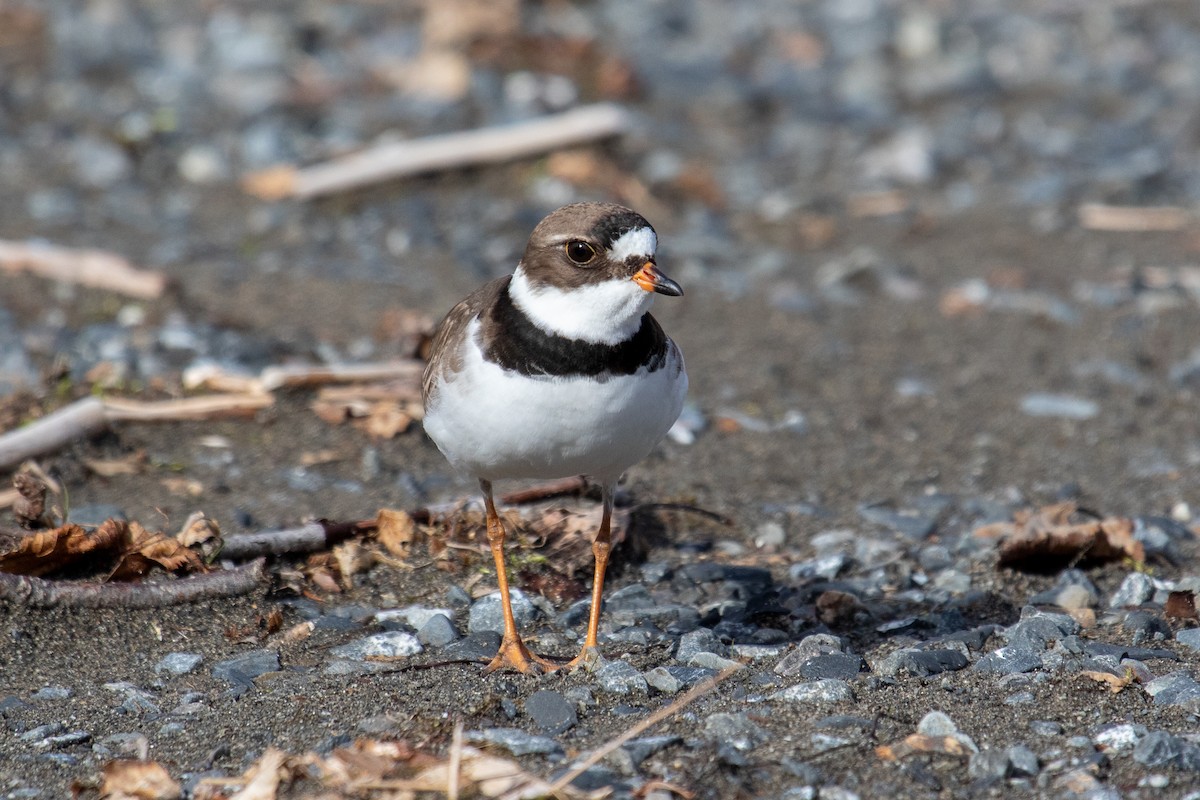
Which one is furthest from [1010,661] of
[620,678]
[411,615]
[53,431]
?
[53,431]

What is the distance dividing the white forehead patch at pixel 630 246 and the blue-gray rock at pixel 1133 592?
2.23 meters

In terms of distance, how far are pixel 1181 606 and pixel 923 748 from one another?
1.61m

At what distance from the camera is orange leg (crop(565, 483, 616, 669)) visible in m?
4.57

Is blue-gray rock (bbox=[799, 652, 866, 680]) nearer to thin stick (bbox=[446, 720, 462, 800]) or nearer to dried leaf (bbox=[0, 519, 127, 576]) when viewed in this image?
thin stick (bbox=[446, 720, 462, 800])

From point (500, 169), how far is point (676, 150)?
60.3 inches

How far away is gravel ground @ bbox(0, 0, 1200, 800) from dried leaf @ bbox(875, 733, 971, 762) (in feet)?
0.06

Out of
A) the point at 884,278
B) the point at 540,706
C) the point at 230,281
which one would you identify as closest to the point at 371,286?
the point at 230,281

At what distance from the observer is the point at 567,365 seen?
13.8 ft

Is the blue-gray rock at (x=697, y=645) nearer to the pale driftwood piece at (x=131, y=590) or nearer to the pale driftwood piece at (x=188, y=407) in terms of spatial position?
the pale driftwood piece at (x=131, y=590)

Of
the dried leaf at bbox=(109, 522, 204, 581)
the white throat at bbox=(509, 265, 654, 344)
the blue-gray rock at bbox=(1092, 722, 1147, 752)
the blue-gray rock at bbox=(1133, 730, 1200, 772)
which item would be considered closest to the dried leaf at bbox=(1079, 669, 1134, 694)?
the blue-gray rock at bbox=(1092, 722, 1147, 752)

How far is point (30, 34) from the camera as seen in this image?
38.7 ft

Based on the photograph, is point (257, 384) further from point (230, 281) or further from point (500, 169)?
point (500, 169)

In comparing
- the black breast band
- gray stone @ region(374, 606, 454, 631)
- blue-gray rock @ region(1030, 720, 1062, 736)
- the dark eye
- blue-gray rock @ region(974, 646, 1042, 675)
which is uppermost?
the dark eye

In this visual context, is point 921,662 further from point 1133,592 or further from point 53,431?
point 53,431
